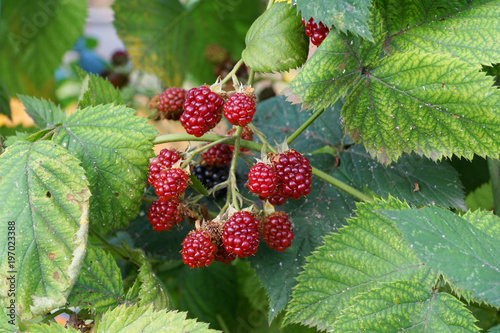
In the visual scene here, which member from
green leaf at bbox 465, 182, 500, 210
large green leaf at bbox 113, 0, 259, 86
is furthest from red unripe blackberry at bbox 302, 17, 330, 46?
large green leaf at bbox 113, 0, 259, 86

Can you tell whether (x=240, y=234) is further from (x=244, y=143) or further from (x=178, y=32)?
(x=178, y=32)

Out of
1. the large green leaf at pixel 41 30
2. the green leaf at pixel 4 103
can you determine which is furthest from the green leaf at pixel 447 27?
the large green leaf at pixel 41 30

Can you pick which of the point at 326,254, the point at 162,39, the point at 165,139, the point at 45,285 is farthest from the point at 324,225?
the point at 162,39

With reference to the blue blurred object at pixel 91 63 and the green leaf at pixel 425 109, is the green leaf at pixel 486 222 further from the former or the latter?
the blue blurred object at pixel 91 63

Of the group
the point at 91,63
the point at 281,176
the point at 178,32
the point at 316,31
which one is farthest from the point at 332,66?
the point at 91,63

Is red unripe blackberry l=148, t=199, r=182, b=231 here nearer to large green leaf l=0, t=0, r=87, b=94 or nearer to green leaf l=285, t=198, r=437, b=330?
green leaf l=285, t=198, r=437, b=330

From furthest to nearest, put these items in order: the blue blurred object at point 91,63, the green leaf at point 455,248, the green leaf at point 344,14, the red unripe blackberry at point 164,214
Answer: the blue blurred object at point 91,63
the red unripe blackberry at point 164,214
the green leaf at point 344,14
the green leaf at point 455,248

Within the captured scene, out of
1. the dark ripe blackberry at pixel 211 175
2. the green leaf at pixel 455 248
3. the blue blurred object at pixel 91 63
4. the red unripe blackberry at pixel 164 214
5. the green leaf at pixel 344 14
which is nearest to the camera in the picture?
the green leaf at pixel 455 248
